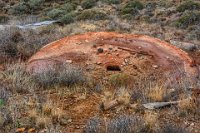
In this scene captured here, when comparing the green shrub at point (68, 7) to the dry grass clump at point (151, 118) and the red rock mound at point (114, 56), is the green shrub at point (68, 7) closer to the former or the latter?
the red rock mound at point (114, 56)

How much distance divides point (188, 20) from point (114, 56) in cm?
1190

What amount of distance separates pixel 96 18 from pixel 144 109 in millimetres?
A: 16719

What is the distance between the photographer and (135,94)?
5746 mm

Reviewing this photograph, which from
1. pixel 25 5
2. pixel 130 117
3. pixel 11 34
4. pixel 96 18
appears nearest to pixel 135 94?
pixel 130 117

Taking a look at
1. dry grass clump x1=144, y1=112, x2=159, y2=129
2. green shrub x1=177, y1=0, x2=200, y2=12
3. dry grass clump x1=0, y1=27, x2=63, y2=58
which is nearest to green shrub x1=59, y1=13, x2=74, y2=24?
green shrub x1=177, y1=0, x2=200, y2=12

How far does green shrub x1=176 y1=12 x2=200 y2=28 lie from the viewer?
1877cm

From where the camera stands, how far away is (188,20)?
1908cm

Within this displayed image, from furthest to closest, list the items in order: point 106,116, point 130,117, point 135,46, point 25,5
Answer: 1. point 25,5
2. point 135,46
3. point 106,116
4. point 130,117

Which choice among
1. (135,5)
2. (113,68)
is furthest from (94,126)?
(135,5)

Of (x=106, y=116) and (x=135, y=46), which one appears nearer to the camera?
(x=106, y=116)

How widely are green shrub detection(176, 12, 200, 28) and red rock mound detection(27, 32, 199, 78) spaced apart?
10490 mm

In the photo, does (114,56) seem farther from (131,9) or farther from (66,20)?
(131,9)

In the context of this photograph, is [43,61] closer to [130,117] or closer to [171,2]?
[130,117]

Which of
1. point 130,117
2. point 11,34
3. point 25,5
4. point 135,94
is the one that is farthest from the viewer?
point 25,5
